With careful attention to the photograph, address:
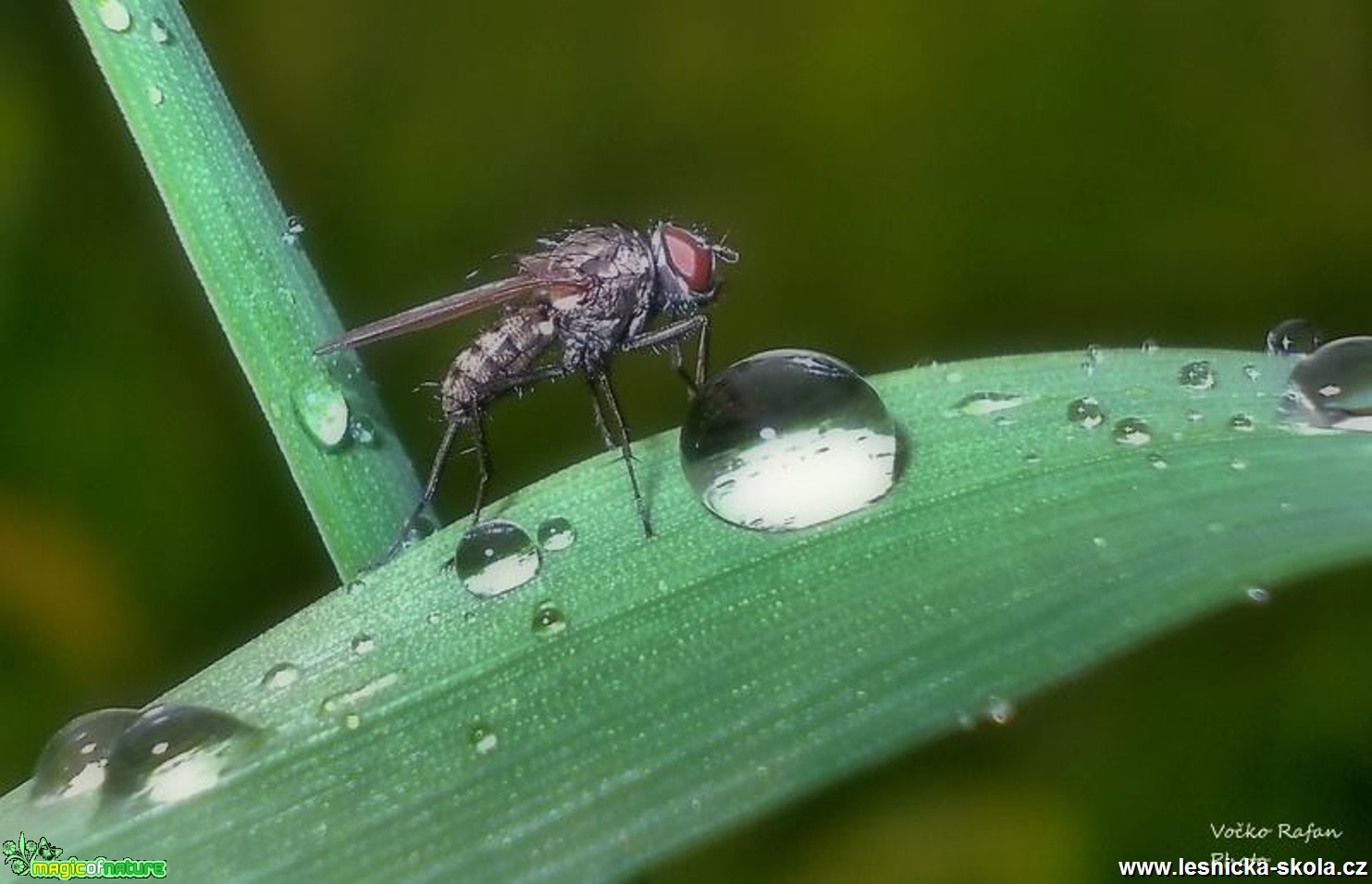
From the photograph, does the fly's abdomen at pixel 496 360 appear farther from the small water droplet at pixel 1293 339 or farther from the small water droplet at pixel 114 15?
the small water droplet at pixel 1293 339

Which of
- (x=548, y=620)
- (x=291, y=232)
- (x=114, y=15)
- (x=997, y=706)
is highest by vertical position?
(x=114, y=15)

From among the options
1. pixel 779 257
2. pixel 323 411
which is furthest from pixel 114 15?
pixel 779 257

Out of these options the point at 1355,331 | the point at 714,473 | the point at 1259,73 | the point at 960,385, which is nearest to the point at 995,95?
the point at 1259,73

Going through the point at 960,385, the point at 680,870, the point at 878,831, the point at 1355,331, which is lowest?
the point at 878,831

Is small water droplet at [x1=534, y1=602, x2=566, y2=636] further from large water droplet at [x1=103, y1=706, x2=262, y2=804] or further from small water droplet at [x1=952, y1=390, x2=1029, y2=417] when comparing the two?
small water droplet at [x1=952, y1=390, x2=1029, y2=417]

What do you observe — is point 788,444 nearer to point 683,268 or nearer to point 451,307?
point 451,307

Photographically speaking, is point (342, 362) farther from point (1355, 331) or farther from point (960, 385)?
point (1355, 331)

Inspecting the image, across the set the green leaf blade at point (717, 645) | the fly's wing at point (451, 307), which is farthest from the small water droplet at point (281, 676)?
the fly's wing at point (451, 307)
